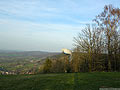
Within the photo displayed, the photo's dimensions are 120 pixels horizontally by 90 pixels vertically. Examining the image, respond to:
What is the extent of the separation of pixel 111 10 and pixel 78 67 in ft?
40.8

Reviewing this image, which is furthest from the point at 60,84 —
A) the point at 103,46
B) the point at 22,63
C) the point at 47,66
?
the point at 22,63

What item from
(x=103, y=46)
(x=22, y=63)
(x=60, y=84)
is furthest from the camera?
(x=22, y=63)

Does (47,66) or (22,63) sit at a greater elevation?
(47,66)

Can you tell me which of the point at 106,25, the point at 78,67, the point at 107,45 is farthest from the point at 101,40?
the point at 78,67

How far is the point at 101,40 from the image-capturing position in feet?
67.4

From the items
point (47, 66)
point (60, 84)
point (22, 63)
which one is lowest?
point (22, 63)

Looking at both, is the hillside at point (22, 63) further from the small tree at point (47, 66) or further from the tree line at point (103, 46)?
the tree line at point (103, 46)

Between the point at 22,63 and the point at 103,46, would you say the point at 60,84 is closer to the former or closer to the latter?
the point at 103,46

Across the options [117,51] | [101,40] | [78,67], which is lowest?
[78,67]

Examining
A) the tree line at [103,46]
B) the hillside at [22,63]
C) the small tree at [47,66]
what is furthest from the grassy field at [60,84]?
the hillside at [22,63]

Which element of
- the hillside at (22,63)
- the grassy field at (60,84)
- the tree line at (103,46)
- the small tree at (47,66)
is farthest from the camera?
the hillside at (22,63)

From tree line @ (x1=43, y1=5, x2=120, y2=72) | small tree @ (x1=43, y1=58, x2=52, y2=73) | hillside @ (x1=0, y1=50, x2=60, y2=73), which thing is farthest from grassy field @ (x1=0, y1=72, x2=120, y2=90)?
hillside @ (x1=0, y1=50, x2=60, y2=73)

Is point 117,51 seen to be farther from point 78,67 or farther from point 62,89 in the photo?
point 62,89

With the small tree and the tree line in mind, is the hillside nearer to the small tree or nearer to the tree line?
the small tree
